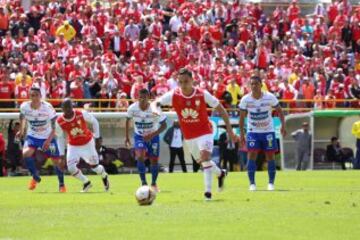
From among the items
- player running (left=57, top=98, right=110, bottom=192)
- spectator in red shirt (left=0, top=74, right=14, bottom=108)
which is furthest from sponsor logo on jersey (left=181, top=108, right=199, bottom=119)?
spectator in red shirt (left=0, top=74, right=14, bottom=108)

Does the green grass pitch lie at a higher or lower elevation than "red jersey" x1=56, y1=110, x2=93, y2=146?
lower

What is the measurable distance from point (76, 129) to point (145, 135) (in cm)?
139

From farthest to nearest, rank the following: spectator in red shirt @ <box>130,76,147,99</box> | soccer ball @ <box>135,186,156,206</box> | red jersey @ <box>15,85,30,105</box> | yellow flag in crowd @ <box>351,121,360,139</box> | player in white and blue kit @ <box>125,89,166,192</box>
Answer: yellow flag in crowd @ <box>351,121,360,139</box>
spectator in red shirt @ <box>130,76,147,99</box>
red jersey @ <box>15,85,30,105</box>
player in white and blue kit @ <box>125,89,166,192</box>
soccer ball @ <box>135,186,156,206</box>

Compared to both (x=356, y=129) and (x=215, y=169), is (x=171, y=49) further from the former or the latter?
(x=215, y=169)

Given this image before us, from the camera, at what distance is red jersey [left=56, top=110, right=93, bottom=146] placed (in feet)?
80.0

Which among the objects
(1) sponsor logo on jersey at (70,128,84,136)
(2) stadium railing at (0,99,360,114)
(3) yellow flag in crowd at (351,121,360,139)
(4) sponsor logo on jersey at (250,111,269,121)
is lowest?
(3) yellow flag in crowd at (351,121,360,139)

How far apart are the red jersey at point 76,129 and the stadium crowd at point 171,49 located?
41.5ft

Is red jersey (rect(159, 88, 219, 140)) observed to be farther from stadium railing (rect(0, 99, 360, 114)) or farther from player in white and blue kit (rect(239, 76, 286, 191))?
stadium railing (rect(0, 99, 360, 114))

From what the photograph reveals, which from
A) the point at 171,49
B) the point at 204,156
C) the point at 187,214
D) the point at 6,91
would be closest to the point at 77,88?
the point at 6,91

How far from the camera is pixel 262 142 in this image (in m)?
23.5

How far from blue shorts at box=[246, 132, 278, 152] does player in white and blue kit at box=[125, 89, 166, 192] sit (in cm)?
176

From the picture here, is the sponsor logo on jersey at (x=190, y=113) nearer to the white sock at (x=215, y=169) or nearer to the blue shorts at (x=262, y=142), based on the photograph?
the white sock at (x=215, y=169)

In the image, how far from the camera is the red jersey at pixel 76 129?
24.4 metres

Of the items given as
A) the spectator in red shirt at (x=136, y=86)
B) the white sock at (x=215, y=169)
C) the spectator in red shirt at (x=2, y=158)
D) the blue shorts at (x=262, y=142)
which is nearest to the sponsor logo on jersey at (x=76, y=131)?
the blue shorts at (x=262, y=142)
